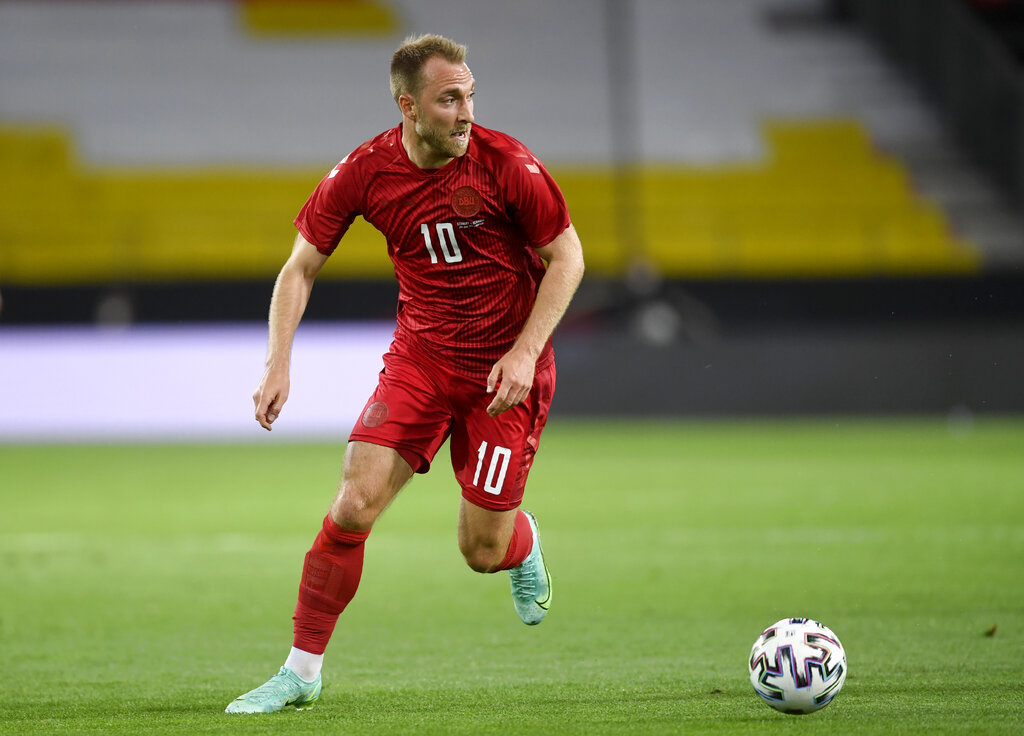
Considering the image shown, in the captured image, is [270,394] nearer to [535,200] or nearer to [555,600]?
[535,200]

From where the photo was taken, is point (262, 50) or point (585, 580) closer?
point (585, 580)

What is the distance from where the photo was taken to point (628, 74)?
27.3m

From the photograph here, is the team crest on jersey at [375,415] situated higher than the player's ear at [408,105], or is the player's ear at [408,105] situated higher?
the player's ear at [408,105]

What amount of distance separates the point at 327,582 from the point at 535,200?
4.91 feet

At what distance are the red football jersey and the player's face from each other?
19 cm

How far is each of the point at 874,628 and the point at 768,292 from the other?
14.9 m

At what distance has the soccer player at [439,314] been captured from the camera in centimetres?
487

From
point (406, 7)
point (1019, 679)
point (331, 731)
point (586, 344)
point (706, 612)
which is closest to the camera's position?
point (331, 731)

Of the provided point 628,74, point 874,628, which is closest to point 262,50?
point 628,74

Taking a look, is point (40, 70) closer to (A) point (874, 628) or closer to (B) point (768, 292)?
(B) point (768, 292)

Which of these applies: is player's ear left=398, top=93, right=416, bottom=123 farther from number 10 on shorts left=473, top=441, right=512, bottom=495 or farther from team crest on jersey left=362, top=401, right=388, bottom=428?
number 10 on shorts left=473, top=441, right=512, bottom=495

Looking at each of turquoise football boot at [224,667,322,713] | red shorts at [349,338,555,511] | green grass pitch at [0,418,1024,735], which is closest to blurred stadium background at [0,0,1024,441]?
green grass pitch at [0,418,1024,735]

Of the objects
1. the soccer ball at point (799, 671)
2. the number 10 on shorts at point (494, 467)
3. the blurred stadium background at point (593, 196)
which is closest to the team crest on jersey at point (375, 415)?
the number 10 on shorts at point (494, 467)

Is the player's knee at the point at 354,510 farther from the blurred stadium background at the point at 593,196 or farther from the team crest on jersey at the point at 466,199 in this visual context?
the blurred stadium background at the point at 593,196
